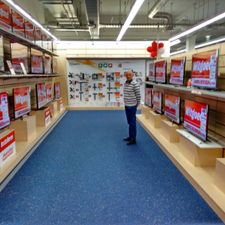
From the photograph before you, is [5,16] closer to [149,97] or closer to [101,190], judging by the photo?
[101,190]

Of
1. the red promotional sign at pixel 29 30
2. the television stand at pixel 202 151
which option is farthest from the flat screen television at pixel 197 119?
the red promotional sign at pixel 29 30

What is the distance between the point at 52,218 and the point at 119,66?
8.29 meters

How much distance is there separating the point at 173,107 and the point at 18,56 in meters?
3.86

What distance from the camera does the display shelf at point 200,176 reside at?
9.08ft

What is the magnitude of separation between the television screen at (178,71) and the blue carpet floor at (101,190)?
4.84ft

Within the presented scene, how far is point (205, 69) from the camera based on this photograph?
3.56 metres

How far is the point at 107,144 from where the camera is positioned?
543 cm

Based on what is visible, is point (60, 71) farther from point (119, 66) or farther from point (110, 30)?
point (110, 30)

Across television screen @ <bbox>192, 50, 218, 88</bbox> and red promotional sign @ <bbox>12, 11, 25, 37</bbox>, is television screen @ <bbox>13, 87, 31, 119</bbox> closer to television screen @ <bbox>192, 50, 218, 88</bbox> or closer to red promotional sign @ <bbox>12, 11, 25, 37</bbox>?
red promotional sign @ <bbox>12, 11, 25, 37</bbox>

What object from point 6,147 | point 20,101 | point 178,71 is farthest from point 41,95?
point 178,71

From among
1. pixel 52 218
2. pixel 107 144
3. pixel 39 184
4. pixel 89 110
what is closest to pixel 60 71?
pixel 89 110

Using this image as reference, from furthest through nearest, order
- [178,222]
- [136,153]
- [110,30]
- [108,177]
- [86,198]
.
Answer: [110,30], [136,153], [108,177], [86,198], [178,222]

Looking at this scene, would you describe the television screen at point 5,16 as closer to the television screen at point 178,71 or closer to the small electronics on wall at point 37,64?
the small electronics on wall at point 37,64

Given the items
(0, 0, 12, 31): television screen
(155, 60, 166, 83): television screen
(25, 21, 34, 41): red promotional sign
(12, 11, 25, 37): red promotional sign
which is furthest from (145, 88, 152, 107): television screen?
(0, 0, 12, 31): television screen
